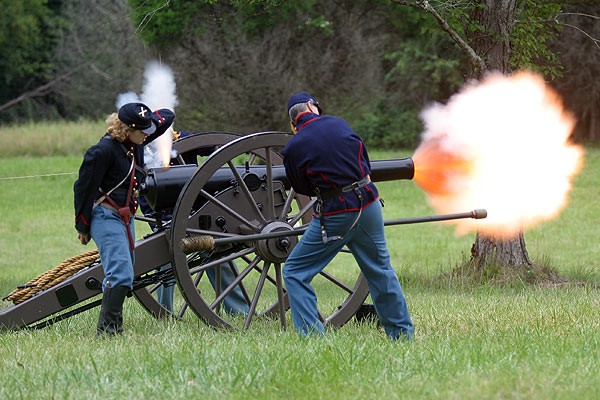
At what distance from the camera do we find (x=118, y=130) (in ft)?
22.8

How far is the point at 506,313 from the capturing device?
7.50 metres

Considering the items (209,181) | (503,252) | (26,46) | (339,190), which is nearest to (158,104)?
(503,252)

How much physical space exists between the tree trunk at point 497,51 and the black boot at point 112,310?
5038mm

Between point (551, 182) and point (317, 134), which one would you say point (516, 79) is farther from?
point (317, 134)

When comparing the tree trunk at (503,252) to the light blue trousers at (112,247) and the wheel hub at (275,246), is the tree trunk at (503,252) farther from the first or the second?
the light blue trousers at (112,247)

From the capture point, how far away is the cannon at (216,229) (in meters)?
6.92

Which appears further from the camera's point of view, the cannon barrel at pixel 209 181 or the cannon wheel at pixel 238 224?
the cannon barrel at pixel 209 181

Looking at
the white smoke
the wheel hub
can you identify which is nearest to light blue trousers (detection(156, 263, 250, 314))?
the white smoke

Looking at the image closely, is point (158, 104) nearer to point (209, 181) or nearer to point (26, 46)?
point (209, 181)

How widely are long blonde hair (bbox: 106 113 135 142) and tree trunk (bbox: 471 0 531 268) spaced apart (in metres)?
4.79

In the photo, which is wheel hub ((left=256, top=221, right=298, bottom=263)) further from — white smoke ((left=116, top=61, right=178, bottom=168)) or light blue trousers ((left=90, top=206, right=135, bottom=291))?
white smoke ((left=116, top=61, right=178, bottom=168))

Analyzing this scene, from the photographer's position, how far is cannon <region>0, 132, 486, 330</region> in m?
6.92

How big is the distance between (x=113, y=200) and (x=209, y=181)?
0.69 m

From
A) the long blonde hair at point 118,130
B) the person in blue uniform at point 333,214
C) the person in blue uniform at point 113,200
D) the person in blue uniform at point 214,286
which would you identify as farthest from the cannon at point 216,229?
the person in blue uniform at point 214,286
